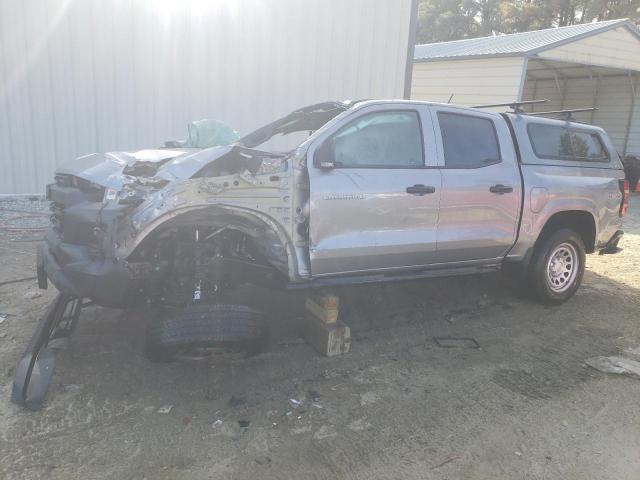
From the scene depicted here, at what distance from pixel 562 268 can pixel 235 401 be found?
13.0ft

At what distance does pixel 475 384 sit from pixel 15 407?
315cm

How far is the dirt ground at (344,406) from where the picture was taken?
2.92 m

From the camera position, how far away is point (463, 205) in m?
4.71

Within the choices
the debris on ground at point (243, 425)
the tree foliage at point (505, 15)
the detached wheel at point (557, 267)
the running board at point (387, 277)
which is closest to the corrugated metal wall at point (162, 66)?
the running board at point (387, 277)

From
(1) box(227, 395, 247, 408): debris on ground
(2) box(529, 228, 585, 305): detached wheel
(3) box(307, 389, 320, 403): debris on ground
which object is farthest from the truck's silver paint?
(1) box(227, 395, 247, 408): debris on ground

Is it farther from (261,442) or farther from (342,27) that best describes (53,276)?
(342,27)

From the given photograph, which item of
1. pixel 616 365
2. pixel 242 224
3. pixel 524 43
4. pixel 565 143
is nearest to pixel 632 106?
pixel 524 43

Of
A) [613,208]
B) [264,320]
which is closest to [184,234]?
[264,320]

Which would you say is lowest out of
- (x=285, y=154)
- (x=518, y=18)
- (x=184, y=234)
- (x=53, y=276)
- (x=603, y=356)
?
(x=603, y=356)

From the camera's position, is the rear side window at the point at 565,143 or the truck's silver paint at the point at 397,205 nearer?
the truck's silver paint at the point at 397,205

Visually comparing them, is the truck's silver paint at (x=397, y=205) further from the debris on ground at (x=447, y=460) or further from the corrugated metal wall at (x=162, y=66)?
the corrugated metal wall at (x=162, y=66)

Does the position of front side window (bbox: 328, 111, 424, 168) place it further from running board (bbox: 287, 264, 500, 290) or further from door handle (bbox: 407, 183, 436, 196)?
running board (bbox: 287, 264, 500, 290)

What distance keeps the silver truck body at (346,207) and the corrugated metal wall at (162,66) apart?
5028 millimetres

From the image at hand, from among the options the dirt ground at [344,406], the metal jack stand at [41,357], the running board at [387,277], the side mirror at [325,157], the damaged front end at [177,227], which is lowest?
the dirt ground at [344,406]
